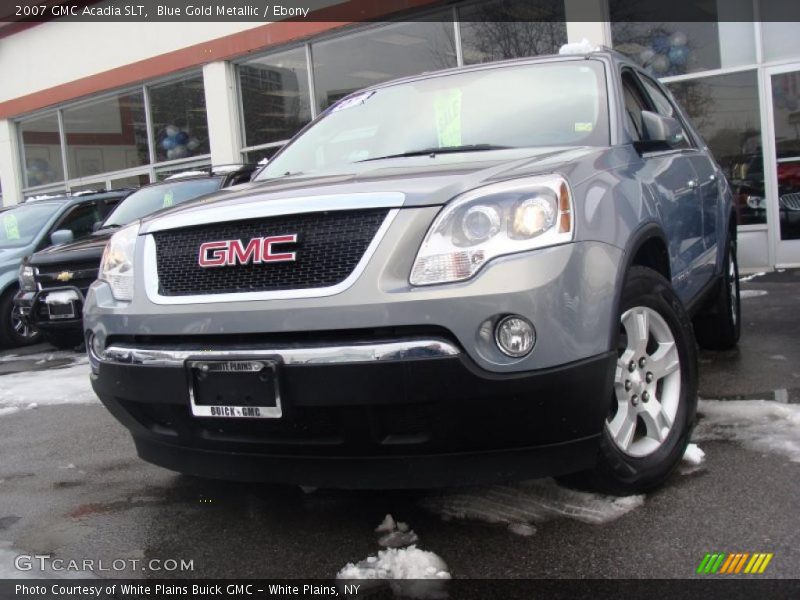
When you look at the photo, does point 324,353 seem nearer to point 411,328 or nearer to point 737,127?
point 411,328

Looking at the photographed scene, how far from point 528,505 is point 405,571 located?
619 millimetres

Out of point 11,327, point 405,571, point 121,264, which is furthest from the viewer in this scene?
point 11,327

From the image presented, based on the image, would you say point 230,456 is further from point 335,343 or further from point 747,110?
point 747,110

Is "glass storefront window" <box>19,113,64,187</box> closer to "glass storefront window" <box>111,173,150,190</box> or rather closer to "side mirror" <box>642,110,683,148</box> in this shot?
"glass storefront window" <box>111,173,150,190</box>

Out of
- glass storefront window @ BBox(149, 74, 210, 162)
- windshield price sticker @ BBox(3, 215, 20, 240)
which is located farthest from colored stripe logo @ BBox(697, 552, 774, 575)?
glass storefront window @ BBox(149, 74, 210, 162)

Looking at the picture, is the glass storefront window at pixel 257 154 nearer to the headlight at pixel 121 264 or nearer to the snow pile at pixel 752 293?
the snow pile at pixel 752 293

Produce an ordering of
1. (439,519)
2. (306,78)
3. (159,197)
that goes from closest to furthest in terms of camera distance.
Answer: (439,519) < (159,197) < (306,78)

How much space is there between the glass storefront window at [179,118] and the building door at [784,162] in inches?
346

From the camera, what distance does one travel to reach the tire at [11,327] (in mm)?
8406

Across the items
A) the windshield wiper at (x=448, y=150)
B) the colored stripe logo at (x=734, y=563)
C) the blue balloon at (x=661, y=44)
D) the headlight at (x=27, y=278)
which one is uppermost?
the blue balloon at (x=661, y=44)

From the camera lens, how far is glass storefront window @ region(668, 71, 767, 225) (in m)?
9.12

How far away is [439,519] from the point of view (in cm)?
283

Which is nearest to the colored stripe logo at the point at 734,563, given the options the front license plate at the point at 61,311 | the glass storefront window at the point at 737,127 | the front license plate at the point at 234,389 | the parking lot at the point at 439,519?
the parking lot at the point at 439,519
